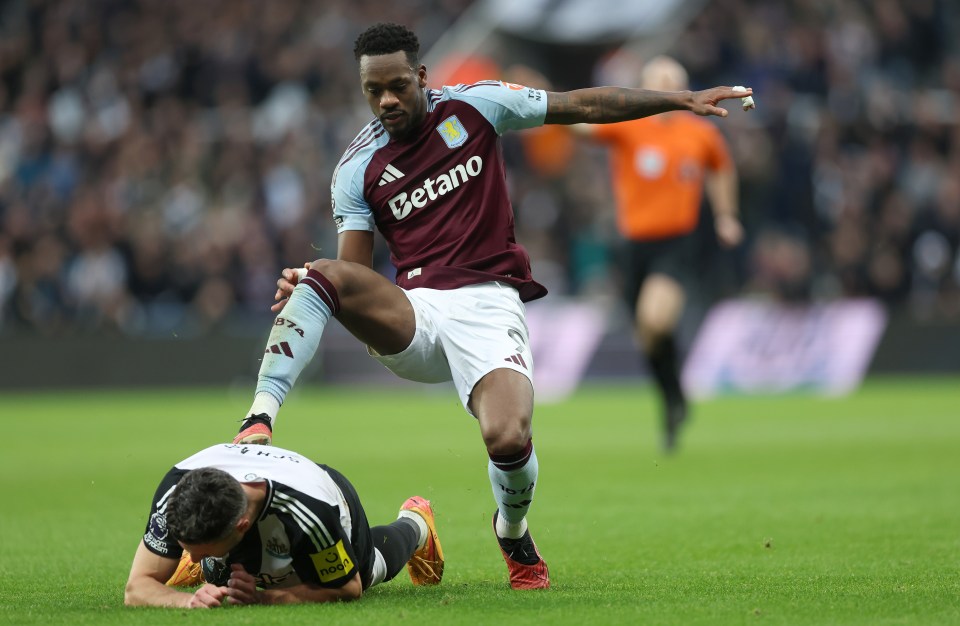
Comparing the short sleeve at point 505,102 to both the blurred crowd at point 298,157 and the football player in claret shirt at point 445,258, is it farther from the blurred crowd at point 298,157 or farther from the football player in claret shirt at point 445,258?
the blurred crowd at point 298,157

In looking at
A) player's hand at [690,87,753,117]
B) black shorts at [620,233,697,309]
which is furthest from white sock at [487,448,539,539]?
black shorts at [620,233,697,309]

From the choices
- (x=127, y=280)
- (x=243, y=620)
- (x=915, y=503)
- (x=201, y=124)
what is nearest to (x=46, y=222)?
(x=127, y=280)

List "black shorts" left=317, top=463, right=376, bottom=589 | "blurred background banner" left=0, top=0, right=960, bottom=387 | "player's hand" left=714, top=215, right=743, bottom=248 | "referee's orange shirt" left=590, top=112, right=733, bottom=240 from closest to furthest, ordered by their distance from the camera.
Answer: "black shorts" left=317, top=463, right=376, bottom=589
"player's hand" left=714, top=215, right=743, bottom=248
"referee's orange shirt" left=590, top=112, right=733, bottom=240
"blurred background banner" left=0, top=0, right=960, bottom=387

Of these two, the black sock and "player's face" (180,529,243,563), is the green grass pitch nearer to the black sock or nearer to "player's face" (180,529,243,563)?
the black sock

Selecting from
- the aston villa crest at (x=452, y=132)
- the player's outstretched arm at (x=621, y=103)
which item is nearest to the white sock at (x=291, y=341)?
the aston villa crest at (x=452, y=132)

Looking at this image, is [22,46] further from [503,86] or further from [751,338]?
[503,86]

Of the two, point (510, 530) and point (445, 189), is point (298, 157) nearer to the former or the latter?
point (445, 189)

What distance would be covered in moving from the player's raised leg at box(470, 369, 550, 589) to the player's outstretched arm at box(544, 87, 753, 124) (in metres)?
1.13

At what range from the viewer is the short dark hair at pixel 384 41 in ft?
19.1

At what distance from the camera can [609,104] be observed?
5.93 metres

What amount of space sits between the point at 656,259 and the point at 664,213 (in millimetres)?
379

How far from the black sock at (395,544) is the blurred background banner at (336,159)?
497 inches

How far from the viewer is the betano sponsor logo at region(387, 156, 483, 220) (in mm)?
6117

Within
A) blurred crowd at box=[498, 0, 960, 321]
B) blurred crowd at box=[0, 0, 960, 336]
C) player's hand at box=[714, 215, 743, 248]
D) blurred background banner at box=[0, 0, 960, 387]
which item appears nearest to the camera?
player's hand at box=[714, 215, 743, 248]
